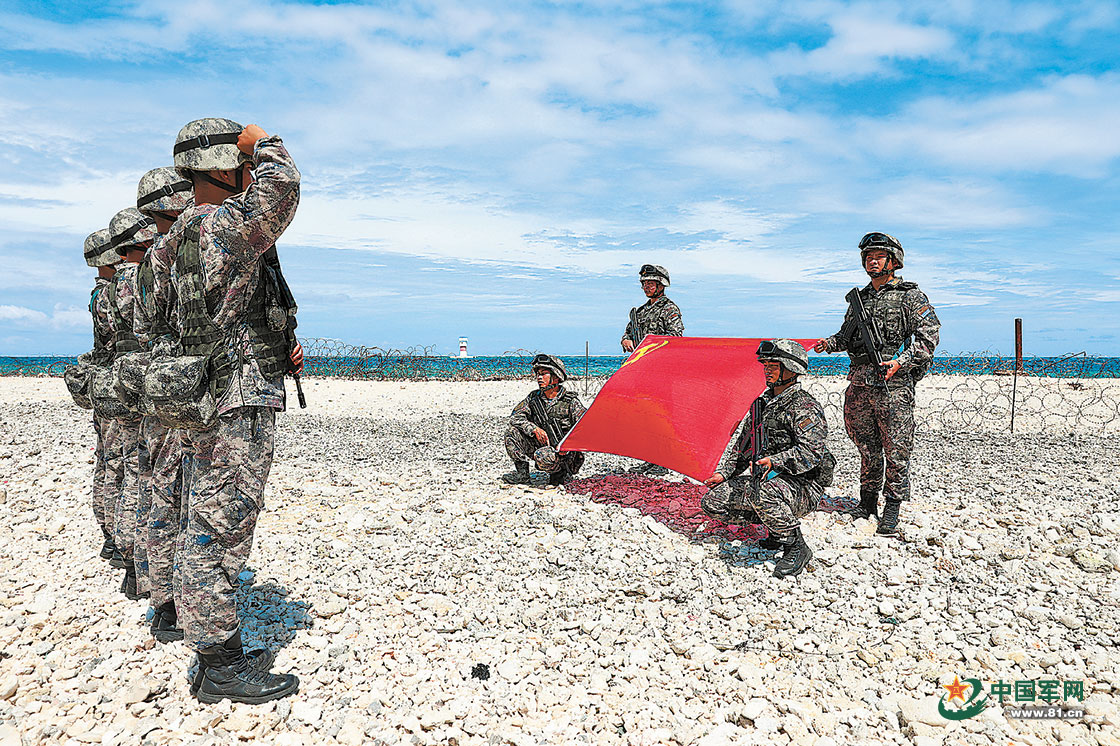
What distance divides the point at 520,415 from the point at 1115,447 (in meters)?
9.65

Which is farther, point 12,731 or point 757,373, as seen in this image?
point 757,373

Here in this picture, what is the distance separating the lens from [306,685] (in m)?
3.76

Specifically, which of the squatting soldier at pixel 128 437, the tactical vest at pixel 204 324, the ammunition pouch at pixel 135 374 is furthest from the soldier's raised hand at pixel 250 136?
the squatting soldier at pixel 128 437

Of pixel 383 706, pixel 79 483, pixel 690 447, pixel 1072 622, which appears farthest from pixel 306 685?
pixel 79 483

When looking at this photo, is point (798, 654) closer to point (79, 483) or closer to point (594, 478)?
point (594, 478)

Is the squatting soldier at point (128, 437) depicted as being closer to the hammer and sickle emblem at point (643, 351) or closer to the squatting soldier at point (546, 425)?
the squatting soldier at point (546, 425)

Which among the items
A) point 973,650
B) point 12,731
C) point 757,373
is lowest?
point 12,731

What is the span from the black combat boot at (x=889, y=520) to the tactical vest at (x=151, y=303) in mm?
5768

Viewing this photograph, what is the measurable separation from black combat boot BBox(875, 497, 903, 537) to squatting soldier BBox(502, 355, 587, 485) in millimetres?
3147

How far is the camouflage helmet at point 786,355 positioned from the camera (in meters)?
5.44

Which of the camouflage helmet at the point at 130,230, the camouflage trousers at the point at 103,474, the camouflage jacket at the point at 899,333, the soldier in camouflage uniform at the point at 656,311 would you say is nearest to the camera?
the camouflage helmet at the point at 130,230

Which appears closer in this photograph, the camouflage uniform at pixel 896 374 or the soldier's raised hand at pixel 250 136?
the soldier's raised hand at pixel 250 136

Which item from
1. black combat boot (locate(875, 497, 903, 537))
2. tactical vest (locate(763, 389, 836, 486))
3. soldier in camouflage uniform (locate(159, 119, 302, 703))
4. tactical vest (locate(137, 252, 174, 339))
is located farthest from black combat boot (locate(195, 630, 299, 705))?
black combat boot (locate(875, 497, 903, 537))

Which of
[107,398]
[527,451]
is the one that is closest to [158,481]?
[107,398]
